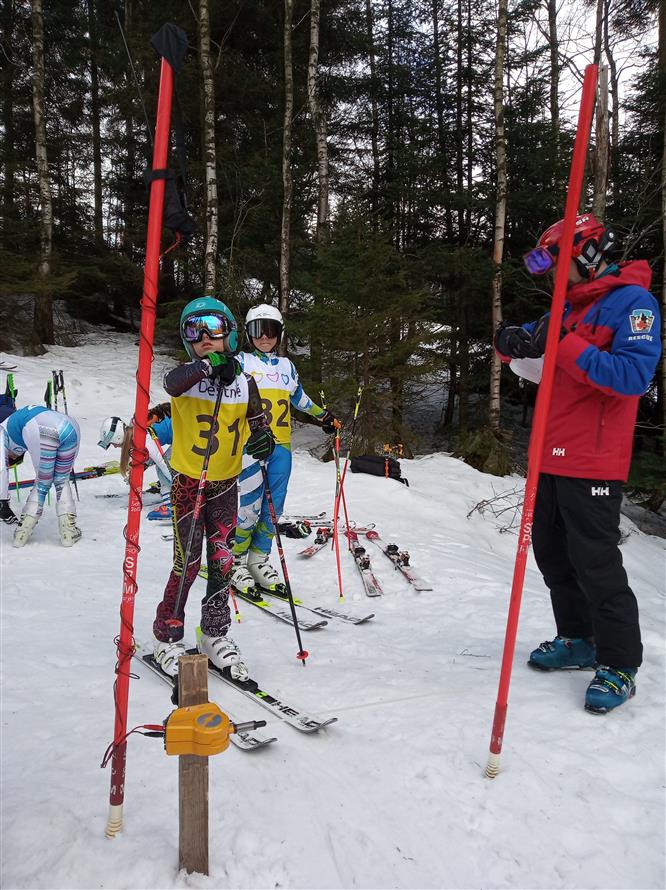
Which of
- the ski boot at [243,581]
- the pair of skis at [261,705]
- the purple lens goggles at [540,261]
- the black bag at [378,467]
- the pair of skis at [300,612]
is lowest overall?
the pair of skis at [300,612]

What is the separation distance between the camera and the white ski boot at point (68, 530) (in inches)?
253

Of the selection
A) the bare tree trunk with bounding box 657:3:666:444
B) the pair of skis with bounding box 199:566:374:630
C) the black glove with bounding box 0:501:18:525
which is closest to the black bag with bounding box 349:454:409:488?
the pair of skis with bounding box 199:566:374:630

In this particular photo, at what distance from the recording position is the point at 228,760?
2.63 metres

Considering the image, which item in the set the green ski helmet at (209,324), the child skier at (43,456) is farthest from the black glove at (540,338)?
the child skier at (43,456)

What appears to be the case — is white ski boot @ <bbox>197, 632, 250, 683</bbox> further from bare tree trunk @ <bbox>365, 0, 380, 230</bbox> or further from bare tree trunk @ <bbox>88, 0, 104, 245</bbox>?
bare tree trunk @ <bbox>88, 0, 104, 245</bbox>

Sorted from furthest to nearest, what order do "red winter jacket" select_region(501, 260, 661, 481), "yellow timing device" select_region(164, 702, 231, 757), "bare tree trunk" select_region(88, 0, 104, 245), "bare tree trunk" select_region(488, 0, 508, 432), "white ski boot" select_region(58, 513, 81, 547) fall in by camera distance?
"bare tree trunk" select_region(88, 0, 104, 245)
"bare tree trunk" select_region(488, 0, 508, 432)
"white ski boot" select_region(58, 513, 81, 547)
"red winter jacket" select_region(501, 260, 661, 481)
"yellow timing device" select_region(164, 702, 231, 757)

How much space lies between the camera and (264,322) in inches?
202

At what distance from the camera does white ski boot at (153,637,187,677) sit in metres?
3.44

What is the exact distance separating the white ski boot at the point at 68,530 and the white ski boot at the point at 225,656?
3.55 meters

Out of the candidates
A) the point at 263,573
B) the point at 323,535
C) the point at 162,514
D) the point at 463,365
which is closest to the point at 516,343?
the point at 263,573

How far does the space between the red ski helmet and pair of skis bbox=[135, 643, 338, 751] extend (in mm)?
2471

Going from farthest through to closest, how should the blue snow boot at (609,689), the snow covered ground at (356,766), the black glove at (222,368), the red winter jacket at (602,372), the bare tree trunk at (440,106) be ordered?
the bare tree trunk at (440,106) < the black glove at (222,368) < the blue snow boot at (609,689) < the red winter jacket at (602,372) < the snow covered ground at (356,766)

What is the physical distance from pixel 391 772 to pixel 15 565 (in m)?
4.69

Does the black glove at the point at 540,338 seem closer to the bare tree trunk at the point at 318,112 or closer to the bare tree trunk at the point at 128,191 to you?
the bare tree trunk at the point at 318,112
